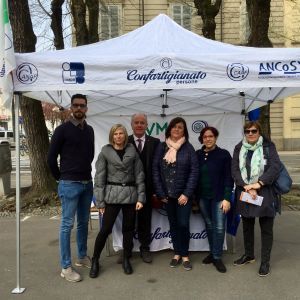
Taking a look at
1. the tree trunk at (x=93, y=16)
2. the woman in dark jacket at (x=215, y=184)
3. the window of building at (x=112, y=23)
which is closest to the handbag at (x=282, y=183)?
the woman in dark jacket at (x=215, y=184)

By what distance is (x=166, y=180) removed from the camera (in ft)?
15.6

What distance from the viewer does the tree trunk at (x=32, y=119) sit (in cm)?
880

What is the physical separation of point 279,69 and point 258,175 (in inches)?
44.9

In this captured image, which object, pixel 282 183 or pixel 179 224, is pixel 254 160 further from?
pixel 179 224

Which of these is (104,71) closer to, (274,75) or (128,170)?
(128,170)

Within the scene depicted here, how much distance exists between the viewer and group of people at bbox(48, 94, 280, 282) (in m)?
4.54

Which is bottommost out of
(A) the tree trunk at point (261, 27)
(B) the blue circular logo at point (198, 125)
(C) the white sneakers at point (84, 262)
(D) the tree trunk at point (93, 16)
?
(C) the white sneakers at point (84, 262)

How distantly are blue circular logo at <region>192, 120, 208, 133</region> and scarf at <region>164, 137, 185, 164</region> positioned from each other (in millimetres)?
1327

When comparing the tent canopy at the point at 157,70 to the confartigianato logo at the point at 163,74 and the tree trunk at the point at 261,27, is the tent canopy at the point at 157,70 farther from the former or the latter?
the tree trunk at the point at 261,27

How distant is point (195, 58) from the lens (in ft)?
14.1

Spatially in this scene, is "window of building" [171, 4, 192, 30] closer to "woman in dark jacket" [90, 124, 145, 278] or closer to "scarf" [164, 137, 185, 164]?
"scarf" [164, 137, 185, 164]

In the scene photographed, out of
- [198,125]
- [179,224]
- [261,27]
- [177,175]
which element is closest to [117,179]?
[177,175]

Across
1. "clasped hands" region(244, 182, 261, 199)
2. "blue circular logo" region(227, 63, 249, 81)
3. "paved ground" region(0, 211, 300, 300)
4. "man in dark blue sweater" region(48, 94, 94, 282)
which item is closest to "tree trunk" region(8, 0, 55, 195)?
"paved ground" region(0, 211, 300, 300)

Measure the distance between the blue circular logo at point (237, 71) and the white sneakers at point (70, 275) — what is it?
2.69 metres
